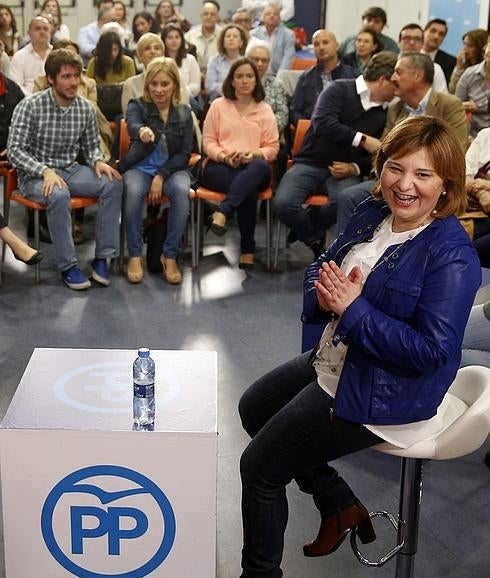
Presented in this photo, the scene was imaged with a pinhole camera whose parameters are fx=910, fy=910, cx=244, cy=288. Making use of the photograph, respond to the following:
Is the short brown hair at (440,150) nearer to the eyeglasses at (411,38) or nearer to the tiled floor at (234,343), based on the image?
the tiled floor at (234,343)

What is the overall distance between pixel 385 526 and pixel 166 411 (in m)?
0.99

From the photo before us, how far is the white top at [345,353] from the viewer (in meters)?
2.21

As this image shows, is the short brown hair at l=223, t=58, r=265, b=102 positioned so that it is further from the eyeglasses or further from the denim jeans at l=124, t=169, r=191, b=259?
the eyeglasses

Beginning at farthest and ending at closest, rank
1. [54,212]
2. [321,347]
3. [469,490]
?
[54,212], [469,490], [321,347]

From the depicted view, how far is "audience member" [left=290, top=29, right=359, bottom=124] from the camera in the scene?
6.43m

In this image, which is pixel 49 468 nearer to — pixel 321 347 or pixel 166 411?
pixel 166 411

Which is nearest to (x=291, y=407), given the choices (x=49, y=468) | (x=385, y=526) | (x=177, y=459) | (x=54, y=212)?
(x=177, y=459)

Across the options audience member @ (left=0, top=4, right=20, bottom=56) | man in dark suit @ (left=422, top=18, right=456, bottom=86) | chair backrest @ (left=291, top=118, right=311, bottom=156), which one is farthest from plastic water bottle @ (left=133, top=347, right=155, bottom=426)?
audience member @ (left=0, top=4, right=20, bottom=56)

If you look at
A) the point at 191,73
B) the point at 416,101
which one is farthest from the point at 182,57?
the point at 416,101

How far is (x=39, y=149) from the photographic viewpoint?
5.25m

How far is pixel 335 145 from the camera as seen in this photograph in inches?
214

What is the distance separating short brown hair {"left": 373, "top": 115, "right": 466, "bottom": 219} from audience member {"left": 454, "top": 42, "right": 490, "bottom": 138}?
12.2 ft

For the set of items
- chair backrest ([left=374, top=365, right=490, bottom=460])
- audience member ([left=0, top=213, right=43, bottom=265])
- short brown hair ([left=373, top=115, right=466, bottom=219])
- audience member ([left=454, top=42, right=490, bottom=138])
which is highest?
short brown hair ([left=373, top=115, right=466, bottom=219])

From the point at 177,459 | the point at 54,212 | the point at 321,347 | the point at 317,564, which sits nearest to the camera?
the point at 177,459
